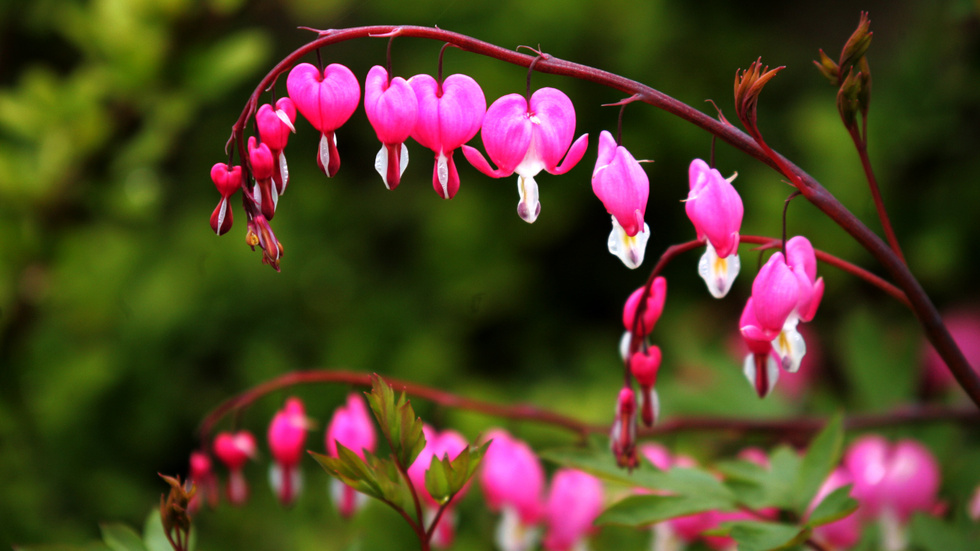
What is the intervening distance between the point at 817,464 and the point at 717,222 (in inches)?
17.0

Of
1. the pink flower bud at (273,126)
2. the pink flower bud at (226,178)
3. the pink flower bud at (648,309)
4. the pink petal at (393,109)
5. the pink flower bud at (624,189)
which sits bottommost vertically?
the pink flower bud at (648,309)

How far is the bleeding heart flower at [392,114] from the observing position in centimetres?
70

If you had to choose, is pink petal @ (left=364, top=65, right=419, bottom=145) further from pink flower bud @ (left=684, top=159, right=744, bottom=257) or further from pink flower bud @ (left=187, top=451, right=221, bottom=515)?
pink flower bud @ (left=187, top=451, right=221, bottom=515)

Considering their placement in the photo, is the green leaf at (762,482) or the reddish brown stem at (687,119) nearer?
the reddish brown stem at (687,119)

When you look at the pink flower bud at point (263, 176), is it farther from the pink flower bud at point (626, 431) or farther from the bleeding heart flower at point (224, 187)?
the pink flower bud at point (626, 431)

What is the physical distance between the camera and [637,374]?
0.82 m

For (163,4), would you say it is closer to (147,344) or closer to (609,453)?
(147,344)

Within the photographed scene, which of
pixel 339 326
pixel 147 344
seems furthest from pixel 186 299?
pixel 339 326

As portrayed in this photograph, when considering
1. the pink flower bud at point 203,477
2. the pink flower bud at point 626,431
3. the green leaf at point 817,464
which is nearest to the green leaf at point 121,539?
the pink flower bud at point 203,477

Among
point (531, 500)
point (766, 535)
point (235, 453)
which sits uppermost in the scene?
point (766, 535)

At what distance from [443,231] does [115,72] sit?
97 centimetres

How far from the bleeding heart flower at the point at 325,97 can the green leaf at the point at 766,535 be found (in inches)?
21.1

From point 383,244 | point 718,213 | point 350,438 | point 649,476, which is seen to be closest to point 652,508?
point 649,476

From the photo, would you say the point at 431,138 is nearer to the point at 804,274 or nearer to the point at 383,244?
the point at 804,274
